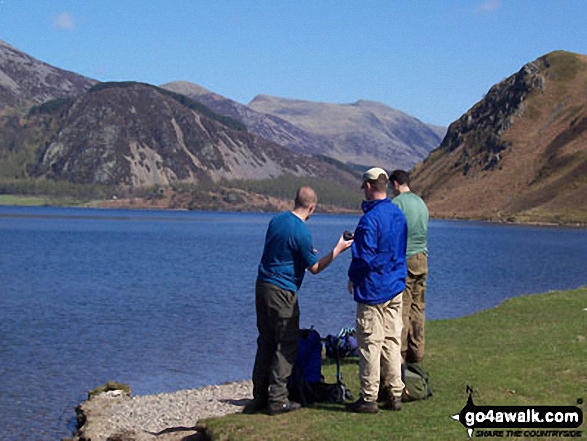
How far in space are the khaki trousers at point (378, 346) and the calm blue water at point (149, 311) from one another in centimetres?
1065

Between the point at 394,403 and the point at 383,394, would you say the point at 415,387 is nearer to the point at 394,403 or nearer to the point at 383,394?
the point at 383,394

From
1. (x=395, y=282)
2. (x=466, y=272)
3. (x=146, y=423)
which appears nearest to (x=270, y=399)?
(x=395, y=282)

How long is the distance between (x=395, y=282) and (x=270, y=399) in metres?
2.83

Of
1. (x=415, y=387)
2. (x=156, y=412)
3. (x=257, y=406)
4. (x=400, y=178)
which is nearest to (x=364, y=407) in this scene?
(x=415, y=387)

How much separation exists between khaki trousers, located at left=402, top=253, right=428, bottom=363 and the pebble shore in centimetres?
377

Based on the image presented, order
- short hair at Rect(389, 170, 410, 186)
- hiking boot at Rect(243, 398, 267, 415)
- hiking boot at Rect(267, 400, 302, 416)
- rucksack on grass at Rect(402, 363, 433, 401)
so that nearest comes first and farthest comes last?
hiking boot at Rect(267, 400, 302, 416)
rucksack on grass at Rect(402, 363, 433, 401)
hiking boot at Rect(243, 398, 267, 415)
short hair at Rect(389, 170, 410, 186)

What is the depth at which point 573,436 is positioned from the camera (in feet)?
37.0

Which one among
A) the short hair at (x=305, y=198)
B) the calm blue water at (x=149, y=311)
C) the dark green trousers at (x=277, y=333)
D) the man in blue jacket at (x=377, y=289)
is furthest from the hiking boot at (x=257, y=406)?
the calm blue water at (x=149, y=311)

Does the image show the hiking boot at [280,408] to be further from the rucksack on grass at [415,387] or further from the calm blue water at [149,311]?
the calm blue water at [149,311]

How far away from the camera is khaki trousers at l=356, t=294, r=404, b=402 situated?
12672mm

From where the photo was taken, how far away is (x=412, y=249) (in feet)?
51.6

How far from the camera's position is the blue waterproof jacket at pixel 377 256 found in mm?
12656

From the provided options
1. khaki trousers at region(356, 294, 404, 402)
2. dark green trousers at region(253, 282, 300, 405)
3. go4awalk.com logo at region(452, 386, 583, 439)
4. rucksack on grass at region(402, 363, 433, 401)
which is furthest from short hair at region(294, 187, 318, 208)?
go4awalk.com logo at region(452, 386, 583, 439)

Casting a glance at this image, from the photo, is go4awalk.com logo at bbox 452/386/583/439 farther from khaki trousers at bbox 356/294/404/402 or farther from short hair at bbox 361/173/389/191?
short hair at bbox 361/173/389/191
